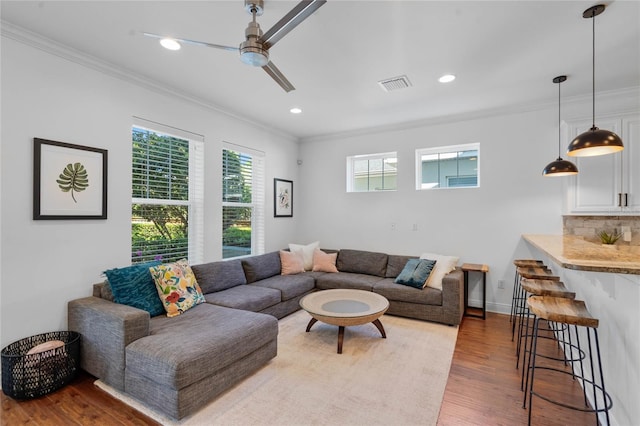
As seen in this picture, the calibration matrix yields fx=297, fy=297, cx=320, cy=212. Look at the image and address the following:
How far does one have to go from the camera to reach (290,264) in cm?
461

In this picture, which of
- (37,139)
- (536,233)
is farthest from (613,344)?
(37,139)

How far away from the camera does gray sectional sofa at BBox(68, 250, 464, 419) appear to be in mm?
1969

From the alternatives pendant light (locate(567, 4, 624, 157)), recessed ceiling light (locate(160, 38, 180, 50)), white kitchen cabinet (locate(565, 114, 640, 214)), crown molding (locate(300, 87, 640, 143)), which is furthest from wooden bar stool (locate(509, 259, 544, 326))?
recessed ceiling light (locate(160, 38, 180, 50))

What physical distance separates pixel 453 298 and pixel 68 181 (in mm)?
4095

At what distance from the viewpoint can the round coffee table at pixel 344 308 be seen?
288 centimetres

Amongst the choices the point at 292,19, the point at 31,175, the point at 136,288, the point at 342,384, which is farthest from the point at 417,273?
the point at 31,175

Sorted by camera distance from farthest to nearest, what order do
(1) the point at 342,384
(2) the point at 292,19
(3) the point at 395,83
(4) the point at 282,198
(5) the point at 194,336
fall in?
(4) the point at 282,198, (3) the point at 395,83, (1) the point at 342,384, (5) the point at 194,336, (2) the point at 292,19

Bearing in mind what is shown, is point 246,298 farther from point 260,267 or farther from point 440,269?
point 440,269

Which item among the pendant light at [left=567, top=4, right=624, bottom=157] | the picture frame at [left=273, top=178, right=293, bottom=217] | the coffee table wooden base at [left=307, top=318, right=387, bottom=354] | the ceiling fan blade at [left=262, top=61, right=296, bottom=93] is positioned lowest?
the coffee table wooden base at [left=307, top=318, right=387, bottom=354]

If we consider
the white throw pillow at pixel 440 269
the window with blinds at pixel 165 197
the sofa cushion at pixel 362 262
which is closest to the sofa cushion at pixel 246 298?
the window with blinds at pixel 165 197

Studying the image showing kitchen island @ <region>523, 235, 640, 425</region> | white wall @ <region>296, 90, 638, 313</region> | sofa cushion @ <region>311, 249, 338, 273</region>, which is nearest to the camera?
kitchen island @ <region>523, 235, 640, 425</region>

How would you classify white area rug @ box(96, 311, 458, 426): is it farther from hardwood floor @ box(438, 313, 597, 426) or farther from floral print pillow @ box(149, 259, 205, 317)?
floral print pillow @ box(149, 259, 205, 317)

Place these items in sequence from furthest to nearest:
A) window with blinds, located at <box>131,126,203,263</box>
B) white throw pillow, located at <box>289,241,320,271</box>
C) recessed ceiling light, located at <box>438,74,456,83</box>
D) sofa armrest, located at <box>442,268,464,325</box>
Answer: white throw pillow, located at <box>289,241,320,271</box>
sofa armrest, located at <box>442,268,464,325</box>
window with blinds, located at <box>131,126,203,263</box>
recessed ceiling light, located at <box>438,74,456,83</box>

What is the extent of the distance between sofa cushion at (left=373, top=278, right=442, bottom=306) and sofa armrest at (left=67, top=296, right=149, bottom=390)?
2.74 m
